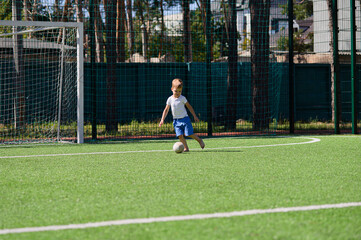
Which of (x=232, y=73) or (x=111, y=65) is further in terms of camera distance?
(x=232, y=73)

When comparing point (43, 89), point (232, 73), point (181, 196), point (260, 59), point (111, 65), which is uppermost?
point (260, 59)

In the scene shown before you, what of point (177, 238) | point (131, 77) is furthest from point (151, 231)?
point (131, 77)

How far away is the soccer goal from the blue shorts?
9.69 ft

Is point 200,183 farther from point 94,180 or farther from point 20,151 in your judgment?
point 20,151

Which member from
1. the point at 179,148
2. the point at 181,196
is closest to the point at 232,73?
the point at 179,148

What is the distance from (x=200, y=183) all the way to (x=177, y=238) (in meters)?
2.01

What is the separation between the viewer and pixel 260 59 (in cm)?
1448

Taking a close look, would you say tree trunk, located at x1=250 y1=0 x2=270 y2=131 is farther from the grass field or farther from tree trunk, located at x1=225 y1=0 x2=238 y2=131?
the grass field

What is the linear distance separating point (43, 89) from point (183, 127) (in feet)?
27.1

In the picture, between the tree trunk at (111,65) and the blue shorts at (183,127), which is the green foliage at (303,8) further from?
the blue shorts at (183,127)

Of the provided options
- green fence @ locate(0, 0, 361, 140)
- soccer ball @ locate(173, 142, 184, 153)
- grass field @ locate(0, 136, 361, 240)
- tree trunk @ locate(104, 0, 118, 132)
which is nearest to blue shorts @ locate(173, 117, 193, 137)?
soccer ball @ locate(173, 142, 184, 153)

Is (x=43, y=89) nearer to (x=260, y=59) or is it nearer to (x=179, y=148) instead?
(x=260, y=59)

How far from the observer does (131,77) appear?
16.9 metres

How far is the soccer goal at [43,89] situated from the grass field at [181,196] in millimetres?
3962
